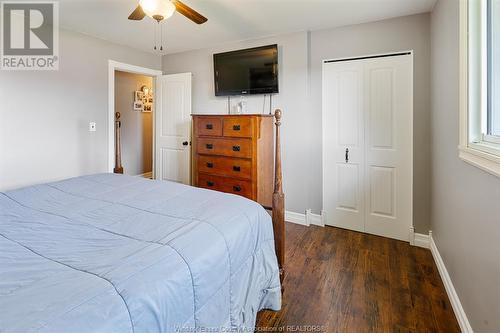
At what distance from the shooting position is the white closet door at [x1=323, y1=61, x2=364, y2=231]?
3115 millimetres

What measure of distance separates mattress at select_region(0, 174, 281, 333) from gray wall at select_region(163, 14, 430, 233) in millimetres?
1857

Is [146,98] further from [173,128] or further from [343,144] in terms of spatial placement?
[343,144]

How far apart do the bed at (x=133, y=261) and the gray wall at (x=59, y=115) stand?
4.69 feet

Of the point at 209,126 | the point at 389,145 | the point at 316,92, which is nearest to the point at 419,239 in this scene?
the point at 389,145

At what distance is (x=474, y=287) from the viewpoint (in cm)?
148

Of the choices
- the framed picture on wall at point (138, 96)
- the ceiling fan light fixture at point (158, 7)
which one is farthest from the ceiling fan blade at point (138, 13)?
the framed picture on wall at point (138, 96)

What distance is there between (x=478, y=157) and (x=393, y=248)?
5.43ft

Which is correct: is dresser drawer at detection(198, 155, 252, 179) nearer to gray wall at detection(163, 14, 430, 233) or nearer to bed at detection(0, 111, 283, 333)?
gray wall at detection(163, 14, 430, 233)

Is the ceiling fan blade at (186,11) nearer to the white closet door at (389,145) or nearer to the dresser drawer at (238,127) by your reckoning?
the dresser drawer at (238,127)

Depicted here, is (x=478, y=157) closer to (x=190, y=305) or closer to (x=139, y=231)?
(x=190, y=305)

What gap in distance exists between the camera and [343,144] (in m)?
3.22

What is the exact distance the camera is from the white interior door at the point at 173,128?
13.5 ft

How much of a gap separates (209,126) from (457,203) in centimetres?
257

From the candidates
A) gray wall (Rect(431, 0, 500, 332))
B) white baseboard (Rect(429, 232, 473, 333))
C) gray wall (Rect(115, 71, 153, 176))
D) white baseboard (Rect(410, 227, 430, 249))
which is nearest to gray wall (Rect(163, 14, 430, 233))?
white baseboard (Rect(410, 227, 430, 249))
